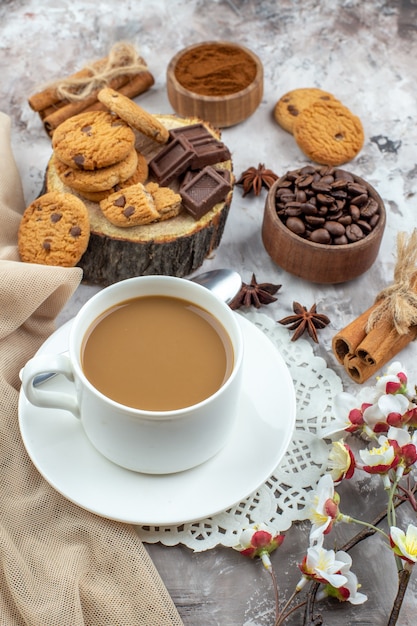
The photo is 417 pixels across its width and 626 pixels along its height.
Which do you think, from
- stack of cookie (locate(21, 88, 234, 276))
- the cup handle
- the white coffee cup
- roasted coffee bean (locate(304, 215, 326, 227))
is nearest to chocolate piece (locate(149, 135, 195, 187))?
stack of cookie (locate(21, 88, 234, 276))

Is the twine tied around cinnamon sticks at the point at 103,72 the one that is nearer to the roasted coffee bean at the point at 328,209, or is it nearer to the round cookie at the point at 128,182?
the round cookie at the point at 128,182

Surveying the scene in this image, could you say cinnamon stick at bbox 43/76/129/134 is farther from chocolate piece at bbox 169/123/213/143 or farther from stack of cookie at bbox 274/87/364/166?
stack of cookie at bbox 274/87/364/166

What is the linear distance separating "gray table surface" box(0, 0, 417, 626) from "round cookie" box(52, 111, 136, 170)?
0.31 metres

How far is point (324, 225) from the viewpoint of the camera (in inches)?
70.9

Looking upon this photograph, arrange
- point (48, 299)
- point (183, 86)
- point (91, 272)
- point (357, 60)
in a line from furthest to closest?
point (357, 60) < point (183, 86) < point (91, 272) < point (48, 299)

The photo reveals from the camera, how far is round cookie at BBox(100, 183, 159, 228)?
5.66 feet

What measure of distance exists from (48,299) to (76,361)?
0.44 m

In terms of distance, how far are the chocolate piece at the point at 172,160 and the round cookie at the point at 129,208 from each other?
3.9 inches

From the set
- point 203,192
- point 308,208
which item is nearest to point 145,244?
point 203,192

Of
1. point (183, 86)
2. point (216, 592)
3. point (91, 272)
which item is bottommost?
point (216, 592)

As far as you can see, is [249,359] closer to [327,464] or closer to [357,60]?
[327,464]

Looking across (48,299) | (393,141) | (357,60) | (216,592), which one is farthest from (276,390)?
(357,60)

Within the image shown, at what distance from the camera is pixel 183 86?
2.24m

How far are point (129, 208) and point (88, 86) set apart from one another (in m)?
0.65
